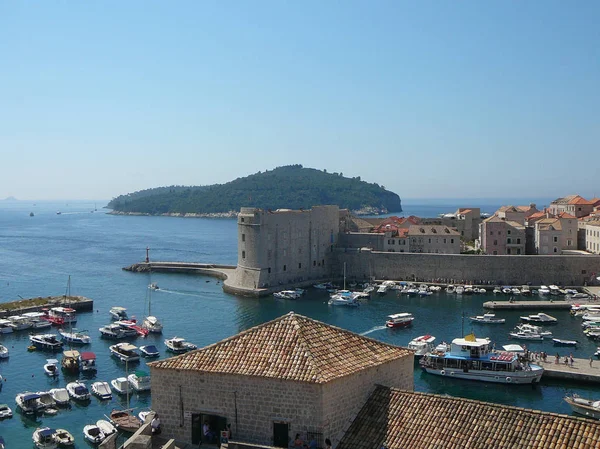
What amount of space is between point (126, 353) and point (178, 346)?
10.1 feet

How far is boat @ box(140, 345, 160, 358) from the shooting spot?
35.2 meters

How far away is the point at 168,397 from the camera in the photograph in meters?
10.8

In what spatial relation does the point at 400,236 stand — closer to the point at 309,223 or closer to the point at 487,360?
the point at 309,223

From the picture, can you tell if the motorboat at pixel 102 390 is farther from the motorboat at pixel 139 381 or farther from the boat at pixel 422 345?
the boat at pixel 422 345

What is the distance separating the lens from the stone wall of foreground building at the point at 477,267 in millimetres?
55562

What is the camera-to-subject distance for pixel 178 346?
3622 cm

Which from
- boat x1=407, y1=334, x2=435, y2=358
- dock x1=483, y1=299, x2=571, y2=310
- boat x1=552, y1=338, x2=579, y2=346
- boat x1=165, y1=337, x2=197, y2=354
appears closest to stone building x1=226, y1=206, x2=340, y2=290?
dock x1=483, y1=299, x2=571, y2=310

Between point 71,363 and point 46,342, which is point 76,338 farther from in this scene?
point 71,363

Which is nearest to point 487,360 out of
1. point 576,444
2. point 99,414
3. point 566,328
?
point 566,328

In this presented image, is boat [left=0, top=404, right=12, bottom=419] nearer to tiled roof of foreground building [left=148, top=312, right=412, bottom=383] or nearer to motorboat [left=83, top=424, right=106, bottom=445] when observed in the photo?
motorboat [left=83, top=424, right=106, bottom=445]

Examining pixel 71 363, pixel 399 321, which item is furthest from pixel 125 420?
pixel 399 321

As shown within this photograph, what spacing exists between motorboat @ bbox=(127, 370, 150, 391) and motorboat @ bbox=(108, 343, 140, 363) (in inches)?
176

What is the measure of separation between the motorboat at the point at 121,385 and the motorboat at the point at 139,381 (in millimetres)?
342

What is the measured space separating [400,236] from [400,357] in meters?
52.2
